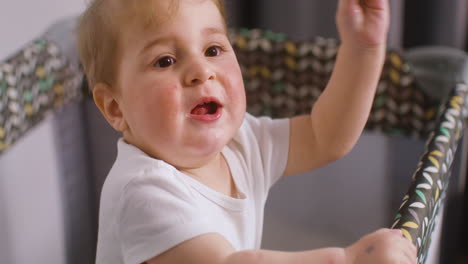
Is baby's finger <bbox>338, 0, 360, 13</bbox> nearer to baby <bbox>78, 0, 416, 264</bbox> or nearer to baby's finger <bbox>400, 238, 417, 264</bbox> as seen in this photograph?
baby <bbox>78, 0, 416, 264</bbox>

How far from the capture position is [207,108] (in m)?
0.61

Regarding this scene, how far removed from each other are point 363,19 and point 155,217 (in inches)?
10.3

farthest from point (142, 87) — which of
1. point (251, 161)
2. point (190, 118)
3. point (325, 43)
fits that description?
point (325, 43)

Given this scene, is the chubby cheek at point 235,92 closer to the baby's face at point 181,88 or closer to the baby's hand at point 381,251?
the baby's face at point 181,88

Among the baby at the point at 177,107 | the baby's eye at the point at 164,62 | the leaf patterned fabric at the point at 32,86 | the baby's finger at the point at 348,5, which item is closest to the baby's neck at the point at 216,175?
the baby at the point at 177,107

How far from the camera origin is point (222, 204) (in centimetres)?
65

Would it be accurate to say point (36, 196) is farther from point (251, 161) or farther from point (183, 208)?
point (183, 208)

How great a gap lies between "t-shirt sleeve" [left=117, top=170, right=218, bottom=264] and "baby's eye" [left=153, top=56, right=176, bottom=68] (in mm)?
100

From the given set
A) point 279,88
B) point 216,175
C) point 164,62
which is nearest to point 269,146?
point 216,175

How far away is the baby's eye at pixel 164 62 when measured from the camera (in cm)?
61

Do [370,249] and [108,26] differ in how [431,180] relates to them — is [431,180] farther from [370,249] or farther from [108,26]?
[108,26]

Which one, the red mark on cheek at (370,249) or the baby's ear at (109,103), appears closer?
the red mark on cheek at (370,249)

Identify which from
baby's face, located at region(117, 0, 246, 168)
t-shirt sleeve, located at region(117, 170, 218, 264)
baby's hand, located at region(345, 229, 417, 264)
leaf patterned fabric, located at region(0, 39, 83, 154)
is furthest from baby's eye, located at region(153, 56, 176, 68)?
leaf patterned fabric, located at region(0, 39, 83, 154)

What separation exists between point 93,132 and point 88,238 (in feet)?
0.64
